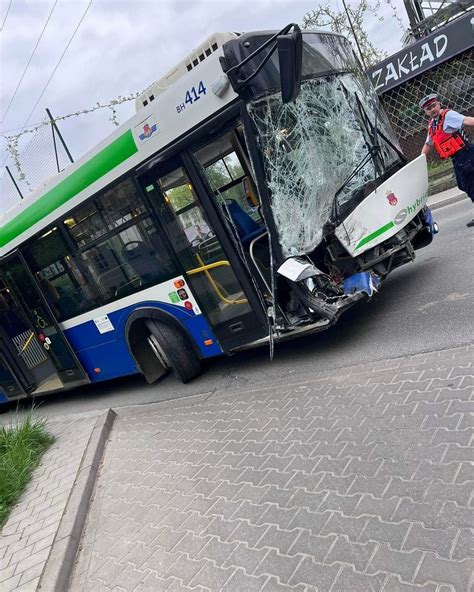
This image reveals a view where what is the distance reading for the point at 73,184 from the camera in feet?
23.0

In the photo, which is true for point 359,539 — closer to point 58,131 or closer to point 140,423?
point 140,423

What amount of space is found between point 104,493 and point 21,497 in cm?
114

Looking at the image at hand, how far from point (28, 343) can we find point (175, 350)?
13.1ft

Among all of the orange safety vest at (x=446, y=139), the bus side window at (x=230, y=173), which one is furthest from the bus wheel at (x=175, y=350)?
the orange safety vest at (x=446, y=139)

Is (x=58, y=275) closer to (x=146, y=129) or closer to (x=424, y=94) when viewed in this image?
(x=146, y=129)

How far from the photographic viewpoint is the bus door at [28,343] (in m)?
8.44

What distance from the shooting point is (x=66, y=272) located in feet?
25.0

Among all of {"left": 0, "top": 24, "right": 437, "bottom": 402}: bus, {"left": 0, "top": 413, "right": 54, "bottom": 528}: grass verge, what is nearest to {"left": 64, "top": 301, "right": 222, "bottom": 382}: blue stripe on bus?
{"left": 0, "top": 24, "right": 437, "bottom": 402}: bus

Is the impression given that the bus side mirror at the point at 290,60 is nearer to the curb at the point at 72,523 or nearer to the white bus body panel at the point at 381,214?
the white bus body panel at the point at 381,214

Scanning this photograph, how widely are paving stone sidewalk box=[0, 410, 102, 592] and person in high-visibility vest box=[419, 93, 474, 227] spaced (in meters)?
5.53

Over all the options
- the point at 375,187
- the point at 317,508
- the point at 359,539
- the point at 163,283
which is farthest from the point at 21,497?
the point at 375,187

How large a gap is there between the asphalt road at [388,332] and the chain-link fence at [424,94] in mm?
3974

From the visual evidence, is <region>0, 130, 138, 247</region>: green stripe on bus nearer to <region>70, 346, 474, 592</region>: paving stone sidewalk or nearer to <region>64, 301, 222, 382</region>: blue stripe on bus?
<region>64, 301, 222, 382</region>: blue stripe on bus

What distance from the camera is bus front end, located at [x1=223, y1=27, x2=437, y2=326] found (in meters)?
5.23
